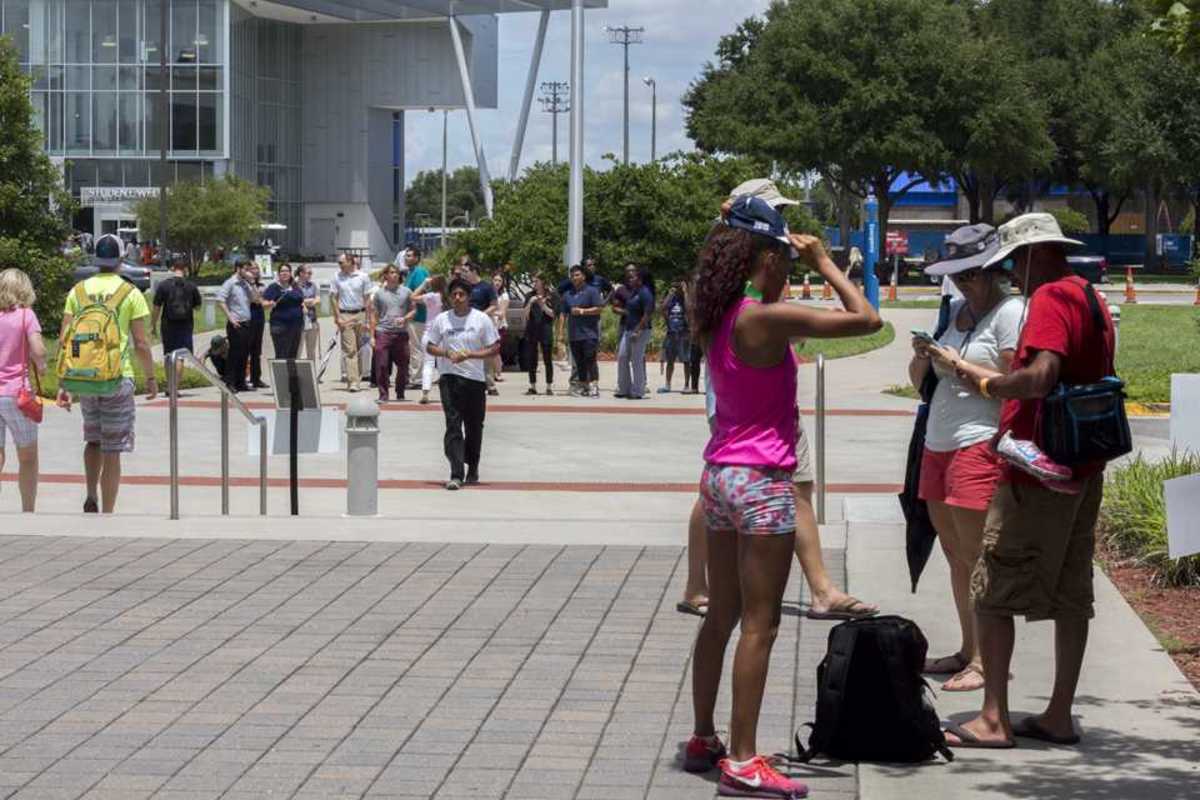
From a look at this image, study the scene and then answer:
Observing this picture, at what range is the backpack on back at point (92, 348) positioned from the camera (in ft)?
39.3

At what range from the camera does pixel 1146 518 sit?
10.8m

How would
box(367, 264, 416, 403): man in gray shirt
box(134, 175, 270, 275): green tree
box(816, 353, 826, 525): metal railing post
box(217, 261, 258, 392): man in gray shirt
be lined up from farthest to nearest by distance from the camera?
box(134, 175, 270, 275): green tree → box(217, 261, 258, 392): man in gray shirt → box(367, 264, 416, 403): man in gray shirt → box(816, 353, 826, 525): metal railing post

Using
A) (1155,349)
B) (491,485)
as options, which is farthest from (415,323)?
(1155,349)


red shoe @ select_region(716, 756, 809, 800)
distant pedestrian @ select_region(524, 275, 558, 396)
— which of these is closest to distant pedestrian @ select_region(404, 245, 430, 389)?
distant pedestrian @ select_region(524, 275, 558, 396)

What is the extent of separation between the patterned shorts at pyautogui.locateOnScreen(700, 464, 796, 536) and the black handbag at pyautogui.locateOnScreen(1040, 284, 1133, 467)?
→ 3.10 ft

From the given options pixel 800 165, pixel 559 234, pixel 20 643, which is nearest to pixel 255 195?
pixel 800 165

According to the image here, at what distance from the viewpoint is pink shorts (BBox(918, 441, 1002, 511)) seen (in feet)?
23.3

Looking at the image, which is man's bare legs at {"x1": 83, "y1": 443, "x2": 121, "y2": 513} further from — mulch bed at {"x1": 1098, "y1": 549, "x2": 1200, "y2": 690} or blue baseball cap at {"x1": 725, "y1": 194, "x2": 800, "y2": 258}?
blue baseball cap at {"x1": 725, "y1": 194, "x2": 800, "y2": 258}

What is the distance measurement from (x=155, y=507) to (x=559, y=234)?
76.7 feet

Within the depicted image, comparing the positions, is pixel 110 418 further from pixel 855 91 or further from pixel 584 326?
pixel 855 91

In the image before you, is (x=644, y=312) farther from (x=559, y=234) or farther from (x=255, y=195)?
(x=255, y=195)

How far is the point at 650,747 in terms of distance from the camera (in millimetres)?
6652

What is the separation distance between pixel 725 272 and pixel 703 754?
5.19 ft

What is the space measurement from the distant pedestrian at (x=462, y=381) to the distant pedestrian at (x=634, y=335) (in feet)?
29.4
